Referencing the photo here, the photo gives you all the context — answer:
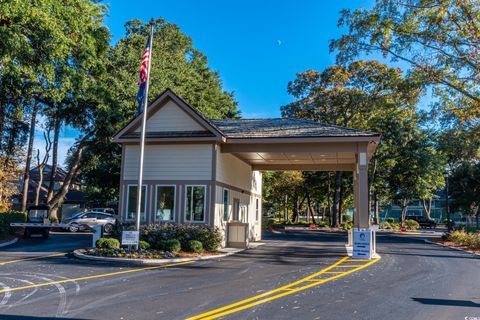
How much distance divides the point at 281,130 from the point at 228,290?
37.8ft

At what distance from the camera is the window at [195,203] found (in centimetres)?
1903

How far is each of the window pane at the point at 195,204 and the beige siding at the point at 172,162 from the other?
0.58 meters

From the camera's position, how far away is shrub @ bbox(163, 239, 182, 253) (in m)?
16.7

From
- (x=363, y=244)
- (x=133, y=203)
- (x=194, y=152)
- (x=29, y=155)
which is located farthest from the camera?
(x=29, y=155)

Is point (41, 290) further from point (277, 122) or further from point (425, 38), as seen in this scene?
point (425, 38)

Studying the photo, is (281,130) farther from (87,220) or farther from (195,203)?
(87,220)

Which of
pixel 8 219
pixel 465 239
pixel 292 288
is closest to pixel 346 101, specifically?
pixel 465 239

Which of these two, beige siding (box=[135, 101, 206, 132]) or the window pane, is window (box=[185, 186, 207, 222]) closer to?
the window pane

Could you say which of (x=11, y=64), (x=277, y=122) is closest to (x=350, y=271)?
(x=277, y=122)

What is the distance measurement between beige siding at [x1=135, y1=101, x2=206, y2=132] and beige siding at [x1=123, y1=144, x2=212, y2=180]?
845 mm

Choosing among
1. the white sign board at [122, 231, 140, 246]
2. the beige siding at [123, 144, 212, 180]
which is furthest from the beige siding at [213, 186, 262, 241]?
the white sign board at [122, 231, 140, 246]

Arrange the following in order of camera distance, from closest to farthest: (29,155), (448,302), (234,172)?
(448,302) → (234,172) → (29,155)

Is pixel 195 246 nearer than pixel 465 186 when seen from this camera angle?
Yes

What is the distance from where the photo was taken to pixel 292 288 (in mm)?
10156
